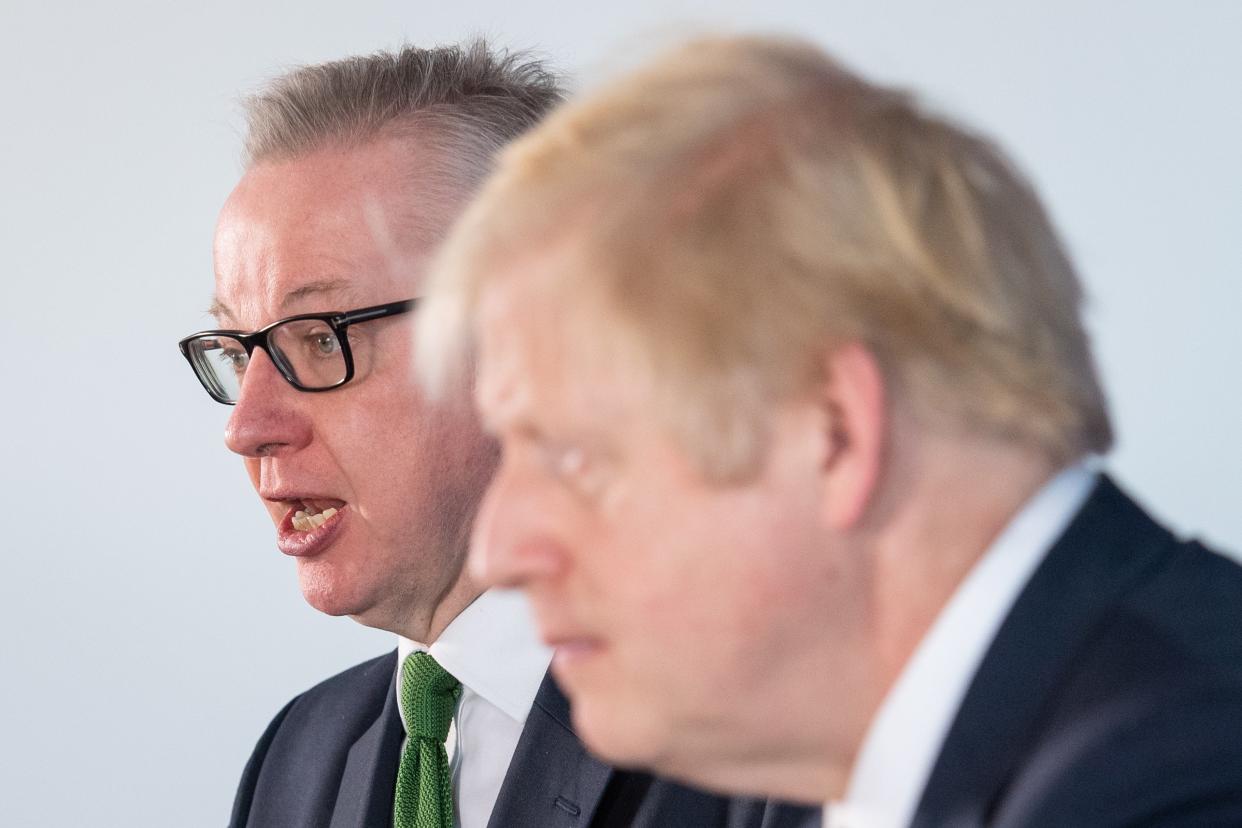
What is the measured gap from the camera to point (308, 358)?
1.44m

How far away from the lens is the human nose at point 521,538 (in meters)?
0.75

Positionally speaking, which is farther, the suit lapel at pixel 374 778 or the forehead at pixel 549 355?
the suit lapel at pixel 374 778

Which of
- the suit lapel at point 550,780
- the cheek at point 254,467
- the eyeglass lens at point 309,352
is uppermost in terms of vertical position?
the eyeglass lens at point 309,352

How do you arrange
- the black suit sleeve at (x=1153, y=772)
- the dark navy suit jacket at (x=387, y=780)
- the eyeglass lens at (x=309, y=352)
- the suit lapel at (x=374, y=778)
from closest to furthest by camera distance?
the black suit sleeve at (x=1153, y=772), the dark navy suit jacket at (x=387, y=780), the eyeglass lens at (x=309, y=352), the suit lapel at (x=374, y=778)

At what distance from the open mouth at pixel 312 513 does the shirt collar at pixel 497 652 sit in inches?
7.0

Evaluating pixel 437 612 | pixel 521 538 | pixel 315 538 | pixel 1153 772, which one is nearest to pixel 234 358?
pixel 315 538

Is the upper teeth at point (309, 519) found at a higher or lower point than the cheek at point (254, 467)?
lower

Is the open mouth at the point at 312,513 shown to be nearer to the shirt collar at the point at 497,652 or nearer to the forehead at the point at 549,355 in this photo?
the shirt collar at the point at 497,652

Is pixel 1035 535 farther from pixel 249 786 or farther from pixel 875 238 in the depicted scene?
pixel 249 786

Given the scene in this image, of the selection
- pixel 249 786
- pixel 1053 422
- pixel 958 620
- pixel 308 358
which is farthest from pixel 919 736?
pixel 249 786

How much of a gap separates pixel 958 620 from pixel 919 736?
6cm

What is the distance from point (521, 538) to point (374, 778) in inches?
35.9

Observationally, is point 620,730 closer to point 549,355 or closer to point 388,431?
point 549,355

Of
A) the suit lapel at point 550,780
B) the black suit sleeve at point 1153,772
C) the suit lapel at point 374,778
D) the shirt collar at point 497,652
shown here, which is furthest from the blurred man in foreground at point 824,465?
the suit lapel at point 374,778
